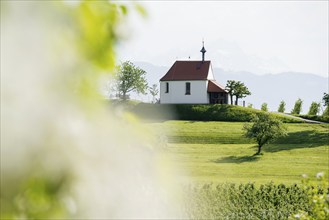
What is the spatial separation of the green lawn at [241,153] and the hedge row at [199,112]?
324cm

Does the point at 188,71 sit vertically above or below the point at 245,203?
above

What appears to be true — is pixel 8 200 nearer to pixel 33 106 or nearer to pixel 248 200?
pixel 33 106

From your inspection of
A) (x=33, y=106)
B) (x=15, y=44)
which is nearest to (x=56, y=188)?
(x=33, y=106)

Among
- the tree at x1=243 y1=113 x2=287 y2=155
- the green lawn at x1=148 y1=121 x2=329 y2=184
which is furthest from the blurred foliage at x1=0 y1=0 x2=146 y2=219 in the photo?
the tree at x1=243 y1=113 x2=287 y2=155

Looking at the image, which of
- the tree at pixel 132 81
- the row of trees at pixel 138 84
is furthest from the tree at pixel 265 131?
the tree at pixel 132 81

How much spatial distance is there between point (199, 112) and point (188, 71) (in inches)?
343

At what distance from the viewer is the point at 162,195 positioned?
2402mm

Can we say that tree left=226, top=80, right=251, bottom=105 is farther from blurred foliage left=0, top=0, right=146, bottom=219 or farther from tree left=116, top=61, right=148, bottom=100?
blurred foliage left=0, top=0, right=146, bottom=219

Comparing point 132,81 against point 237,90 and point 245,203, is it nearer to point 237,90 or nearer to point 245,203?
point 237,90

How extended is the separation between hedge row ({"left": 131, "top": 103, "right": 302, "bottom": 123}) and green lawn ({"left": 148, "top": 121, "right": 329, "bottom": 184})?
3236 millimetres

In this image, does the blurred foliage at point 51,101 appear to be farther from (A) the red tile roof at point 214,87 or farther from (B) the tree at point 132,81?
(A) the red tile roof at point 214,87

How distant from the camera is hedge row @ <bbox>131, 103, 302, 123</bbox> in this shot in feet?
187

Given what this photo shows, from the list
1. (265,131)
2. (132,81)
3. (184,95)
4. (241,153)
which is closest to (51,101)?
(241,153)

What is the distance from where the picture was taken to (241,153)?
40.9 metres
